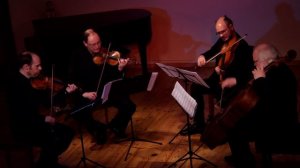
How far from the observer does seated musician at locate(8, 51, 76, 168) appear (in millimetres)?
3871

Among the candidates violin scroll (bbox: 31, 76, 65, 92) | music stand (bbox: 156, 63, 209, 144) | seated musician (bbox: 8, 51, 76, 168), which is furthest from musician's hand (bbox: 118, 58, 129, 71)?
seated musician (bbox: 8, 51, 76, 168)

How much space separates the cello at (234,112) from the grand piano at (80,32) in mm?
2972

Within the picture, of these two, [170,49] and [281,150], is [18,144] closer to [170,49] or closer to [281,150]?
[281,150]

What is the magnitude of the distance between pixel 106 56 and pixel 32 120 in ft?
4.41

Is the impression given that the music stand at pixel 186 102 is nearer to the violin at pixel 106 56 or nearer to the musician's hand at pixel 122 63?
the musician's hand at pixel 122 63

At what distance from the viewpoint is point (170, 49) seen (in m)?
7.86

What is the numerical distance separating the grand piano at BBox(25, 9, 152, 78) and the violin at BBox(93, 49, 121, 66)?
1.34m

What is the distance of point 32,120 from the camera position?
398 cm

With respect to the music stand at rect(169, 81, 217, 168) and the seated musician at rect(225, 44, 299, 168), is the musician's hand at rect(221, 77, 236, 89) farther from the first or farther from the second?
the seated musician at rect(225, 44, 299, 168)

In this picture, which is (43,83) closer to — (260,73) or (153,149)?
(153,149)

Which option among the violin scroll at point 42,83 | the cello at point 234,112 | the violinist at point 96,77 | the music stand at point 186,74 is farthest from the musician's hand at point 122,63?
the cello at point 234,112

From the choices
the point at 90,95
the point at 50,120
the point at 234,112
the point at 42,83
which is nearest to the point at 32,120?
the point at 50,120

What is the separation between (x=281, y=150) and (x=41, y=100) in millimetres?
2253

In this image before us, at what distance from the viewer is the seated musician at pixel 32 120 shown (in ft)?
12.7
